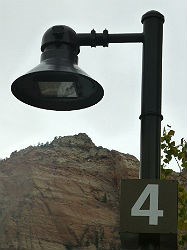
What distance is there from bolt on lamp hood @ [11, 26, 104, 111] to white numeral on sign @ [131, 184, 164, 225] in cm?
77

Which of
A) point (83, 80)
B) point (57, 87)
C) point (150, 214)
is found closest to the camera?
point (150, 214)

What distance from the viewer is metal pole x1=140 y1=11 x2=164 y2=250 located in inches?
104

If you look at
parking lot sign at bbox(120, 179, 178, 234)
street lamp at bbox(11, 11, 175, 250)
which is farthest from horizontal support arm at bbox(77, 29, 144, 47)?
parking lot sign at bbox(120, 179, 178, 234)

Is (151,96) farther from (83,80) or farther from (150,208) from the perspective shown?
(150,208)

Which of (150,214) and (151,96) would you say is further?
(151,96)

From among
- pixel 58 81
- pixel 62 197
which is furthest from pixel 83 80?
pixel 62 197

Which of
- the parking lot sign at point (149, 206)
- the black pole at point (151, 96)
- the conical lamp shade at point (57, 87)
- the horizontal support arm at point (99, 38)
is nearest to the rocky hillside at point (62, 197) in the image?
the conical lamp shade at point (57, 87)

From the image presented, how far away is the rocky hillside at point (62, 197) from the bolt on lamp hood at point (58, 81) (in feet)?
93.2

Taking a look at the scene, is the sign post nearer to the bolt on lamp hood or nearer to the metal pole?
the metal pole

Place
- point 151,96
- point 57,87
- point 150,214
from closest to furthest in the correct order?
point 150,214, point 151,96, point 57,87

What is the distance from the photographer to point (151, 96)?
2756 millimetres

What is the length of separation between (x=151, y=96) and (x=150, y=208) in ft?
1.97

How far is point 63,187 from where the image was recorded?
35.7 metres

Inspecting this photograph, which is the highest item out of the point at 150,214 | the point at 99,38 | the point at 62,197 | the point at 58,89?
the point at 62,197
